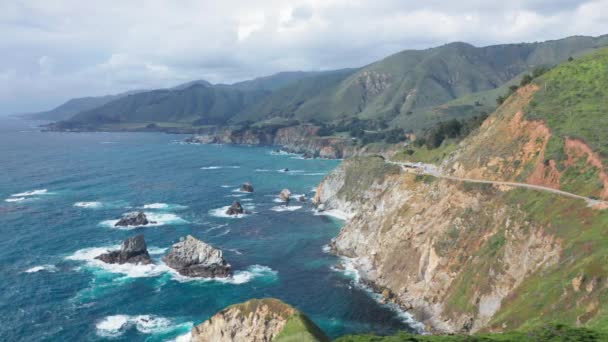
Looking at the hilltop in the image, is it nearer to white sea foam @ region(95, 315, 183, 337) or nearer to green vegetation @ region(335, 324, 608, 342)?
green vegetation @ region(335, 324, 608, 342)

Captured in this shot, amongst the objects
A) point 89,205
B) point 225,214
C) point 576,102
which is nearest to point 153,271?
point 225,214

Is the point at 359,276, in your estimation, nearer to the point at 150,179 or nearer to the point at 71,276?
the point at 71,276

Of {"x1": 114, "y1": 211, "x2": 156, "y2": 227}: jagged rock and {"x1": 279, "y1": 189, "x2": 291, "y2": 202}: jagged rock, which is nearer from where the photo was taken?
{"x1": 114, "y1": 211, "x2": 156, "y2": 227}: jagged rock

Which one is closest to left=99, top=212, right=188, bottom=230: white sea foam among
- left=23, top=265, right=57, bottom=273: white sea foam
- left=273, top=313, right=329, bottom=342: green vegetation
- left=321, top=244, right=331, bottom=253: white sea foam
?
left=23, top=265, right=57, bottom=273: white sea foam

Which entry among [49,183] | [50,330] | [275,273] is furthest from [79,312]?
[49,183]

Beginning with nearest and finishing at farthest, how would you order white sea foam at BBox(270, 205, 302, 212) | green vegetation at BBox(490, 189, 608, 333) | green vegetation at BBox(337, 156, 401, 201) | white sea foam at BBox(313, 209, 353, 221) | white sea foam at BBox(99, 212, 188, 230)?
green vegetation at BBox(490, 189, 608, 333) < white sea foam at BBox(99, 212, 188, 230) < green vegetation at BBox(337, 156, 401, 201) < white sea foam at BBox(313, 209, 353, 221) < white sea foam at BBox(270, 205, 302, 212)

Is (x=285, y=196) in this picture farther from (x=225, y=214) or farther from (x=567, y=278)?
(x=567, y=278)
